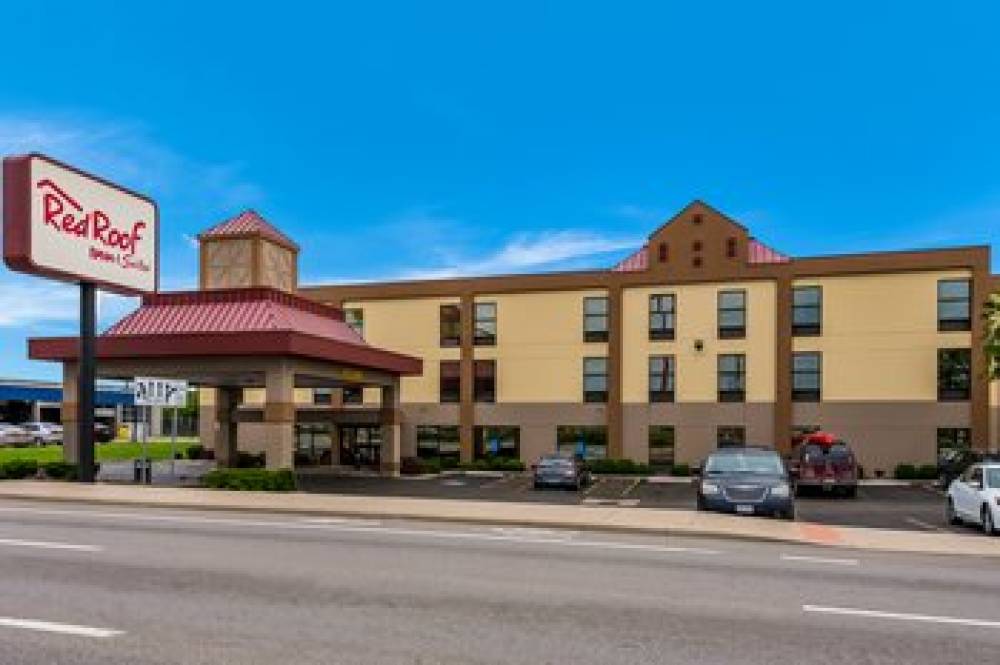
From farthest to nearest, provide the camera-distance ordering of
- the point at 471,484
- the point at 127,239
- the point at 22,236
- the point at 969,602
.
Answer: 1. the point at 471,484
2. the point at 127,239
3. the point at 22,236
4. the point at 969,602

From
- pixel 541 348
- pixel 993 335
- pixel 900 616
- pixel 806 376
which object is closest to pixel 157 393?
pixel 541 348

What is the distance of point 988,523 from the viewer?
810 inches

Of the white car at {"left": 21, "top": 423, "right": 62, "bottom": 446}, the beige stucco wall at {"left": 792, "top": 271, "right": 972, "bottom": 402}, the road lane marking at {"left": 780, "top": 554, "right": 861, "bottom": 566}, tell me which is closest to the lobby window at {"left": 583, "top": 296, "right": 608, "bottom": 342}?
the beige stucco wall at {"left": 792, "top": 271, "right": 972, "bottom": 402}

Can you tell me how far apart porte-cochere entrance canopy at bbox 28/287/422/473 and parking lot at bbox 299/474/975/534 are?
4020 millimetres

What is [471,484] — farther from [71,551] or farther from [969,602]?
[969,602]

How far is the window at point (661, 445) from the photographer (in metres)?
49.2

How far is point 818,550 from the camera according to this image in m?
15.0

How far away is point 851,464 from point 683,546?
22902 mm

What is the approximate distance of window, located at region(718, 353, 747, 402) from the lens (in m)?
48.3

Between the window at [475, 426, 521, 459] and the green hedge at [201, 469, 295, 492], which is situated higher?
the green hedge at [201, 469, 295, 492]

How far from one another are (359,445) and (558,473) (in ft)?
62.1

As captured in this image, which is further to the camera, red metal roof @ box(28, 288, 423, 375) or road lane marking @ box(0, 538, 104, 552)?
red metal roof @ box(28, 288, 423, 375)

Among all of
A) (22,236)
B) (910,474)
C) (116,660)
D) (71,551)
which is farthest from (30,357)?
(910,474)

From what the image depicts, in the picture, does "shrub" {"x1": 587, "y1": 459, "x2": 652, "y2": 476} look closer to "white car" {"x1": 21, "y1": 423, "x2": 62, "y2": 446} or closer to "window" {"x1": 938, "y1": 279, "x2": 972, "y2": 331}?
"window" {"x1": 938, "y1": 279, "x2": 972, "y2": 331}
